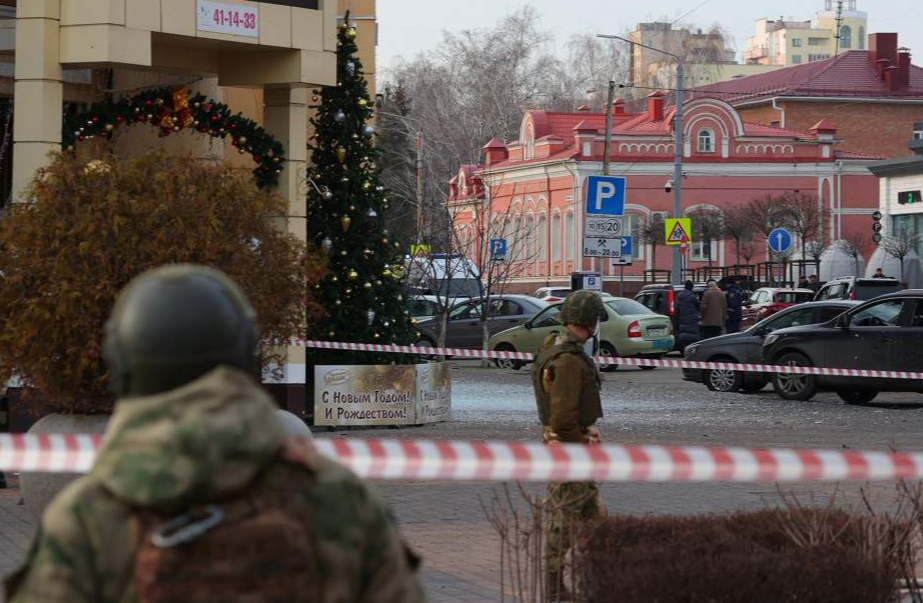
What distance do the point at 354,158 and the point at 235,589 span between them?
1620 centimetres

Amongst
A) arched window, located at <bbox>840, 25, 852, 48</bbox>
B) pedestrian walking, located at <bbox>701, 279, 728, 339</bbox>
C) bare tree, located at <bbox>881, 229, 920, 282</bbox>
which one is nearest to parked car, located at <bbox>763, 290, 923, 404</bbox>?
pedestrian walking, located at <bbox>701, 279, 728, 339</bbox>

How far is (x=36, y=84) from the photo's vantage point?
49.1 feet

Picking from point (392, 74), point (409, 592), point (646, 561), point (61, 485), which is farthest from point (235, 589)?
point (392, 74)

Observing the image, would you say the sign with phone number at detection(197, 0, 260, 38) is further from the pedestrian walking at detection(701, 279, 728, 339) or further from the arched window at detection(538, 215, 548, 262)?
the arched window at detection(538, 215, 548, 262)

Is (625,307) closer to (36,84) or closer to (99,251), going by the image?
(36,84)

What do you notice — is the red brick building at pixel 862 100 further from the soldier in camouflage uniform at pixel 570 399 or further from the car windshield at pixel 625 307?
the soldier in camouflage uniform at pixel 570 399

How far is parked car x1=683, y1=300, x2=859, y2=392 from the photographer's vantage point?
2447 centimetres

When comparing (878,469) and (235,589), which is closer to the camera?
(235,589)

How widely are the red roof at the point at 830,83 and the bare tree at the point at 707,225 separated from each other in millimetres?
23256

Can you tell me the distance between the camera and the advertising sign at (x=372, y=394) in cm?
1736

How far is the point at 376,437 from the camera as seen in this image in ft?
54.9

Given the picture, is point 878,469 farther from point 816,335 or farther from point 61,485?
point 816,335

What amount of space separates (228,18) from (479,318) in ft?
65.0

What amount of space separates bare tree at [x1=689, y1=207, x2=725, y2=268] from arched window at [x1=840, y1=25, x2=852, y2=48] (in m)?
130
